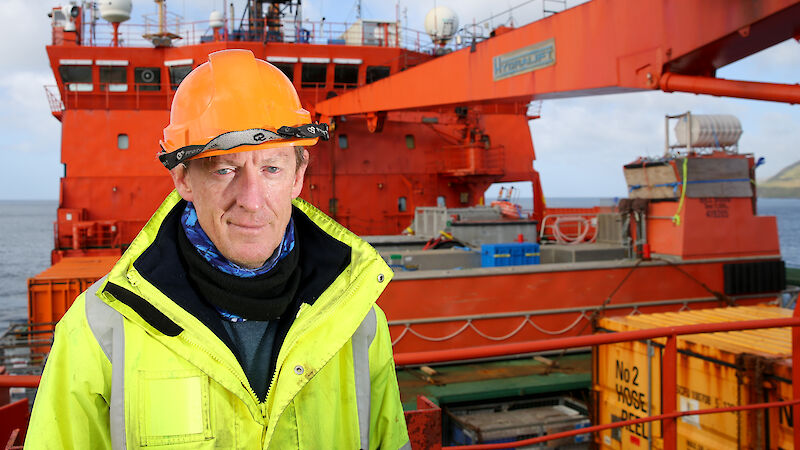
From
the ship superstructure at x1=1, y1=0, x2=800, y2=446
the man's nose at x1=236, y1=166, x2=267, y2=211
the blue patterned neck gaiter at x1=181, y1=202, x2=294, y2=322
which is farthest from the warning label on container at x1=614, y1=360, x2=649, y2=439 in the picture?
the man's nose at x1=236, y1=166, x2=267, y2=211

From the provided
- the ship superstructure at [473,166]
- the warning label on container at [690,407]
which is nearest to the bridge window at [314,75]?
the ship superstructure at [473,166]

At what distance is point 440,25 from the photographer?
1847 centimetres

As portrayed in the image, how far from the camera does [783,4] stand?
5.27m

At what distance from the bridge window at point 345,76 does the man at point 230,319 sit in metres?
14.9

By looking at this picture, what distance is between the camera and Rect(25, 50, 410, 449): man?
1470mm

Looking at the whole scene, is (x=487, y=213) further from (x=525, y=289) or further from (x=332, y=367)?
(x=332, y=367)

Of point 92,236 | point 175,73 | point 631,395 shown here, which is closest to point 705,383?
point 631,395

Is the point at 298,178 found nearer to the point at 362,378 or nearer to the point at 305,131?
the point at 305,131

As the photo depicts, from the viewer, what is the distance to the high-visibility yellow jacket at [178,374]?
1455mm

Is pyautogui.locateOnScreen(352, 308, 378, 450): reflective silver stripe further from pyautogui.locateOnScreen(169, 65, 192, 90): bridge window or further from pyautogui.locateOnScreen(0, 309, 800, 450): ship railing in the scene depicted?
pyautogui.locateOnScreen(169, 65, 192, 90): bridge window

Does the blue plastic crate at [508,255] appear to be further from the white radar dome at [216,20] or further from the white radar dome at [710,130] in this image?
the white radar dome at [216,20]

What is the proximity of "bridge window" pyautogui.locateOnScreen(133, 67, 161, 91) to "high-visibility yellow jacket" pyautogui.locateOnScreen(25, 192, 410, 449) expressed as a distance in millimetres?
15206

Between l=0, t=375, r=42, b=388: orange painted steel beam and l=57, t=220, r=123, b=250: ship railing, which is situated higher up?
l=57, t=220, r=123, b=250: ship railing

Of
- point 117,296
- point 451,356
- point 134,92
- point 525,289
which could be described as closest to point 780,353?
point 451,356
